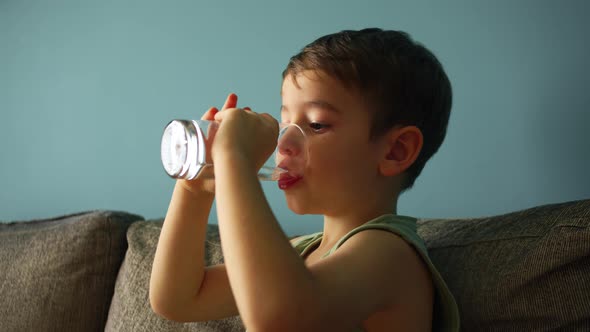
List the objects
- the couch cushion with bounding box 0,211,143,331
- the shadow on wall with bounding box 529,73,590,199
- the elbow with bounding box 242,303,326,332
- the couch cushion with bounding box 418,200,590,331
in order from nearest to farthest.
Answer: the elbow with bounding box 242,303,326,332
the couch cushion with bounding box 418,200,590,331
the shadow on wall with bounding box 529,73,590,199
the couch cushion with bounding box 0,211,143,331

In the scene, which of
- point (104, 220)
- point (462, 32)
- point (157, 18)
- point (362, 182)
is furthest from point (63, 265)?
point (462, 32)

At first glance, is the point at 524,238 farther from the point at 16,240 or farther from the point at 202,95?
the point at 16,240

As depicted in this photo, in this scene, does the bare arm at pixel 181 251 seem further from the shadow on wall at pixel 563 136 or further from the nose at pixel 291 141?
the shadow on wall at pixel 563 136

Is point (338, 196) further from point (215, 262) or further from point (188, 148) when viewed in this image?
point (215, 262)

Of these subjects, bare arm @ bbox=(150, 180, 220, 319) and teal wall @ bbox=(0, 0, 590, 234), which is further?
teal wall @ bbox=(0, 0, 590, 234)

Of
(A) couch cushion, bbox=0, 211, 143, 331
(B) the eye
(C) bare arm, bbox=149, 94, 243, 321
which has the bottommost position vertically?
(A) couch cushion, bbox=0, 211, 143, 331

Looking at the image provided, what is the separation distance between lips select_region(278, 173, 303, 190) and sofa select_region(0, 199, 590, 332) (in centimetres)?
29

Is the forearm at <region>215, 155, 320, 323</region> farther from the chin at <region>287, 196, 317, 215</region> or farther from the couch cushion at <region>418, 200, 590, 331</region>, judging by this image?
the couch cushion at <region>418, 200, 590, 331</region>

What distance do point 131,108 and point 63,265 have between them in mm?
599

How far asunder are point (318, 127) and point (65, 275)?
0.92 m

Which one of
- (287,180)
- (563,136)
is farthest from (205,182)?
(563,136)

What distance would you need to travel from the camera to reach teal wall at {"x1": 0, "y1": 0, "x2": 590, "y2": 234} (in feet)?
3.96

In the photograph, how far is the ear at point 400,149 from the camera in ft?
3.09

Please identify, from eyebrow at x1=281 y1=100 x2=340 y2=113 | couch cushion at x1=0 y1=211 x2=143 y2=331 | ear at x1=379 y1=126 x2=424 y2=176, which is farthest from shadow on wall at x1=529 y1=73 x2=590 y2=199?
couch cushion at x1=0 y1=211 x2=143 y2=331
